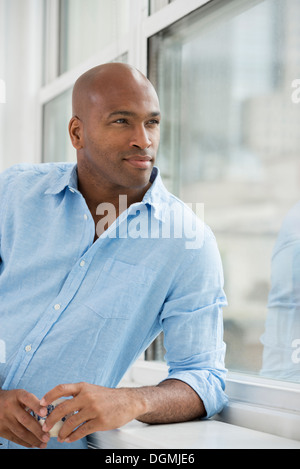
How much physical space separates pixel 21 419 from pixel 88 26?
1.75 metres

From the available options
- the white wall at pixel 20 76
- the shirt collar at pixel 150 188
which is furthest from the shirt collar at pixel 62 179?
the white wall at pixel 20 76

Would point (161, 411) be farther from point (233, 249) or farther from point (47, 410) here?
Result: point (233, 249)

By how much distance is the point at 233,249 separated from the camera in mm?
1542

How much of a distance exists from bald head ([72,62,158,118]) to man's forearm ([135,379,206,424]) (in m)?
0.70

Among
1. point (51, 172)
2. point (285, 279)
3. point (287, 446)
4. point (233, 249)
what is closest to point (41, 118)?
point (51, 172)

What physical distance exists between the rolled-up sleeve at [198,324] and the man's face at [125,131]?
25 centimetres

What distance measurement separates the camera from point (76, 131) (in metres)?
1.55

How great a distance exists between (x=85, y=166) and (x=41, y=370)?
1.78 feet

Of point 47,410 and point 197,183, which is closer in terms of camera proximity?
point 47,410

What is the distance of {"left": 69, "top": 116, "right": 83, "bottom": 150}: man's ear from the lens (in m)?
1.54

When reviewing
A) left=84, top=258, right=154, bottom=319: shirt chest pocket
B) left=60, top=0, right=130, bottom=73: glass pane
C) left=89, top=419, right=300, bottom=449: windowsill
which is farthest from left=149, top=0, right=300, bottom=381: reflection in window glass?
left=60, top=0, right=130, bottom=73: glass pane

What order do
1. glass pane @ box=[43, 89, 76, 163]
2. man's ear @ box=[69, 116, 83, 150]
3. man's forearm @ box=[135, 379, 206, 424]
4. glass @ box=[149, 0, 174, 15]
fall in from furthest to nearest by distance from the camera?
1. glass pane @ box=[43, 89, 76, 163]
2. glass @ box=[149, 0, 174, 15]
3. man's ear @ box=[69, 116, 83, 150]
4. man's forearm @ box=[135, 379, 206, 424]

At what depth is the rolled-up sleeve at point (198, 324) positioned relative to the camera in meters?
1.32

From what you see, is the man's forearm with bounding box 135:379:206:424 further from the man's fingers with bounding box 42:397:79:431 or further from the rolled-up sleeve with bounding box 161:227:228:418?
the man's fingers with bounding box 42:397:79:431
